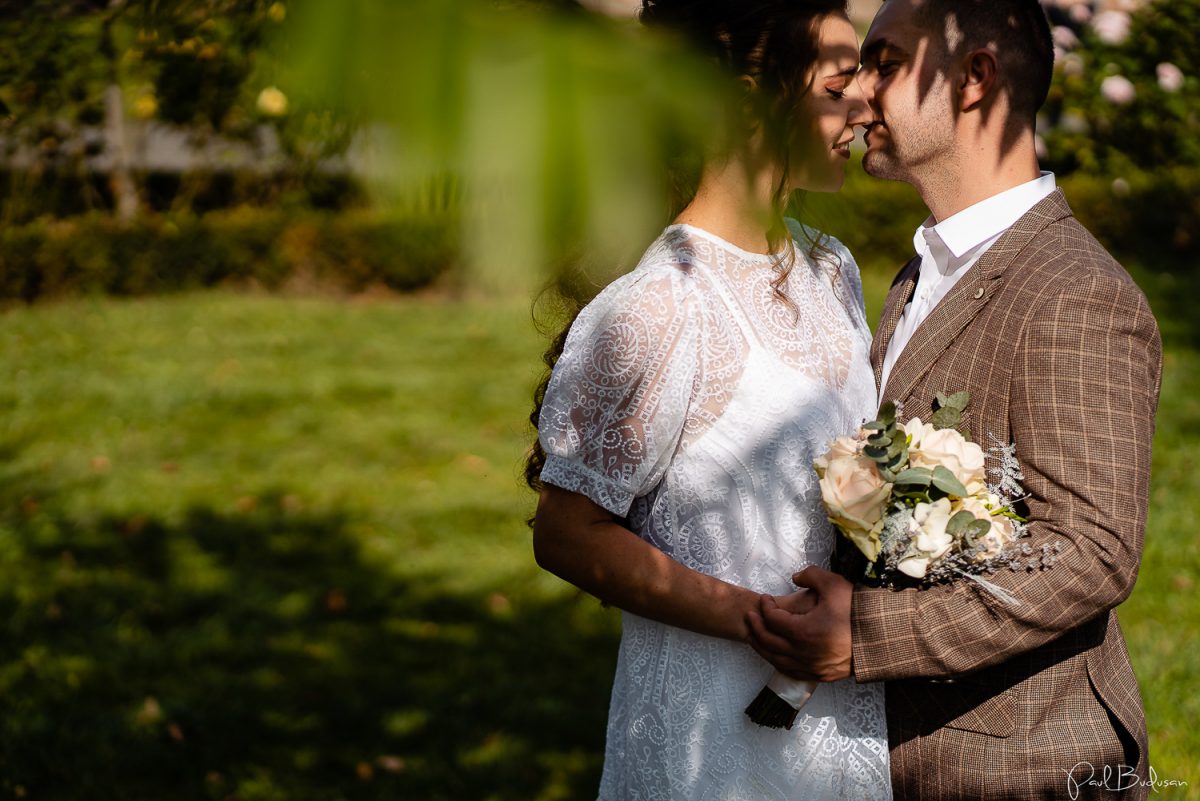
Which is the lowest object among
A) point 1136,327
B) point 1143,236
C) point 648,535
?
point 1143,236

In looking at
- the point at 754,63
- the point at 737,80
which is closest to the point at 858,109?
Result: the point at 754,63

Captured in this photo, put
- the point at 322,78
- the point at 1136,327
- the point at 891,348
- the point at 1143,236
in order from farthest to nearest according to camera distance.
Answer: the point at 1143,236 → the point at 891,348 → the point at 1136,327 → the point at 322,78

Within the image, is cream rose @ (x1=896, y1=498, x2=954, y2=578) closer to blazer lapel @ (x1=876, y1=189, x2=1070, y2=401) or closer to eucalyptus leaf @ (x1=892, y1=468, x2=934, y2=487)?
eucalyptus leaf @ (x1=892, y1=468, x2=934, y2=487)

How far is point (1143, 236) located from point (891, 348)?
931 cm

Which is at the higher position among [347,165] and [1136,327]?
[347,165]

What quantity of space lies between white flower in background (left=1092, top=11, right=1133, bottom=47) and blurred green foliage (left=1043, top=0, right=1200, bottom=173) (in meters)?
0.05

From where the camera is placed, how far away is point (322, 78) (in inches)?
23.3

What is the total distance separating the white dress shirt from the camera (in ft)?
7.91

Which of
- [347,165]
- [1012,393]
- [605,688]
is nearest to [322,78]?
[347,165]

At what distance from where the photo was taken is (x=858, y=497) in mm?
1916

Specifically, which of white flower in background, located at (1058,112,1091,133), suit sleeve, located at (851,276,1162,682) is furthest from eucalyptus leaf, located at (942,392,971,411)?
white flower in background, located at (1058,112,1091,133)

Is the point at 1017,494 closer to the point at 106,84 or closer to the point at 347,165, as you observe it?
the point at 347,165

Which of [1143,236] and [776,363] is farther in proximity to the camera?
[1143,236]

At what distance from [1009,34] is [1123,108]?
9459mm
